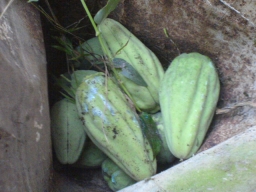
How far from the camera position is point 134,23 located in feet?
3.67

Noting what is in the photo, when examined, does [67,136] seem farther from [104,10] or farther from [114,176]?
[104,10]

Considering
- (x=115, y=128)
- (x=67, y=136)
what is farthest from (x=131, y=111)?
(x=67, y=136)

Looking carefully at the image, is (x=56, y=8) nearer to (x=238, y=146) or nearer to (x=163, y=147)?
(x=163, y=147)

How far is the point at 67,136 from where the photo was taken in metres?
1.03

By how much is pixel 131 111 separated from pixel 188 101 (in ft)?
0.47

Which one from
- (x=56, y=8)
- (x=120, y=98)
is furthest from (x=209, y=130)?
(x=56, y=8)

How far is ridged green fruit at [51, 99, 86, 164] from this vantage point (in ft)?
3.37

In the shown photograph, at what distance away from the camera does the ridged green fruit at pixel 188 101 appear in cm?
93

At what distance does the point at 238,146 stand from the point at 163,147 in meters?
0.25

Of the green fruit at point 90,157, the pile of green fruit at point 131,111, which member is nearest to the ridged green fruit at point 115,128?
the pile of green fruit at point 131,111

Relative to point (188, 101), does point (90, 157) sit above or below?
below

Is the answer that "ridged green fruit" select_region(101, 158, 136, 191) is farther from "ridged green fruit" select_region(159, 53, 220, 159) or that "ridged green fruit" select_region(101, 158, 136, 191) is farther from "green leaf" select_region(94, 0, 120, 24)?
"green leaf" select_region(94, 0, 120, 24)

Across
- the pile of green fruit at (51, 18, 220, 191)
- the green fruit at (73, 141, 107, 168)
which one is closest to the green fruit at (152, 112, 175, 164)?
the pile of green fruit at (51, 18, 220, 191)

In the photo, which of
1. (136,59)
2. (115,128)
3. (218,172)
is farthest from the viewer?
(136,59)
